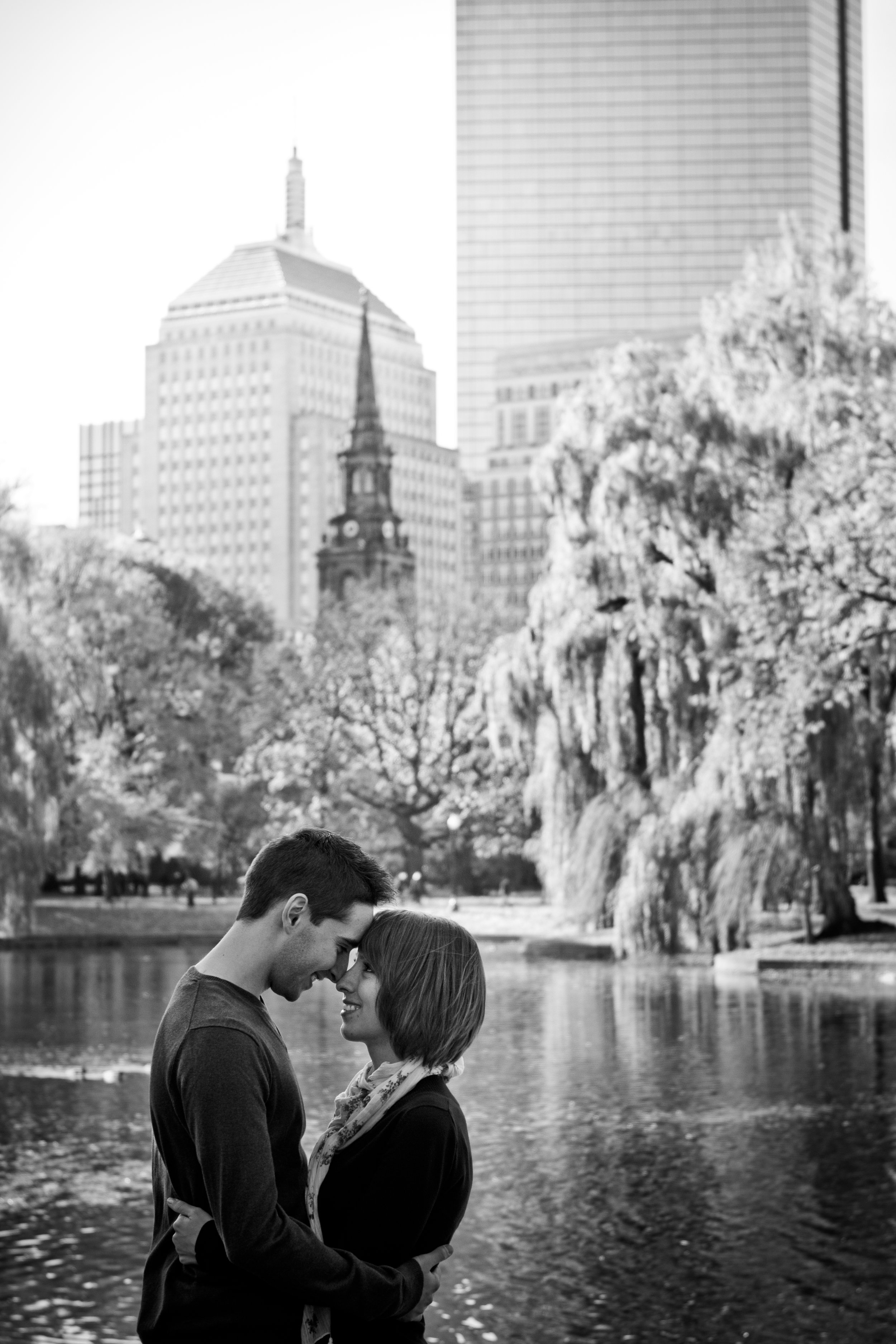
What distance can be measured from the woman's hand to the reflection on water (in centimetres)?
580

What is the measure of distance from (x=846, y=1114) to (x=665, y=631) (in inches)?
615

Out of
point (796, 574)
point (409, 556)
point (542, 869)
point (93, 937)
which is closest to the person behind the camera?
point (796, 574)

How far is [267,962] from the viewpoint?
12.7ft

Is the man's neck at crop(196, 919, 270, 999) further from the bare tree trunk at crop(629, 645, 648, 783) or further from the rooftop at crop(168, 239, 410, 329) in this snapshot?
the rooftop at crop(168, 239, 410, 329)

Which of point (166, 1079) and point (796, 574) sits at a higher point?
point (796, 574)

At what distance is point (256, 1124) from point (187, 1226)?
0.93 ft

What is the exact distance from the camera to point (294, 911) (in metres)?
3.83

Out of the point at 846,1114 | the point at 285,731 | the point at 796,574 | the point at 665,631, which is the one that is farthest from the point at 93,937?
the point at 846,1114

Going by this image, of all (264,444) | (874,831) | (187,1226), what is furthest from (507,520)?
(187,1226)

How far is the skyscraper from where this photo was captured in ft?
559

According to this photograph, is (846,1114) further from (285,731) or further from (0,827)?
(285,731)

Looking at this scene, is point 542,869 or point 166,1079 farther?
point 542,869

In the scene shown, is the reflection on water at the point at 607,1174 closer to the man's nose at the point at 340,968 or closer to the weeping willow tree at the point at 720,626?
the weeping willow tree at the point at 720,626

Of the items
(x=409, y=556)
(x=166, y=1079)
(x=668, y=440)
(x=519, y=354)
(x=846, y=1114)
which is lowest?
(x=846, y=1114)
